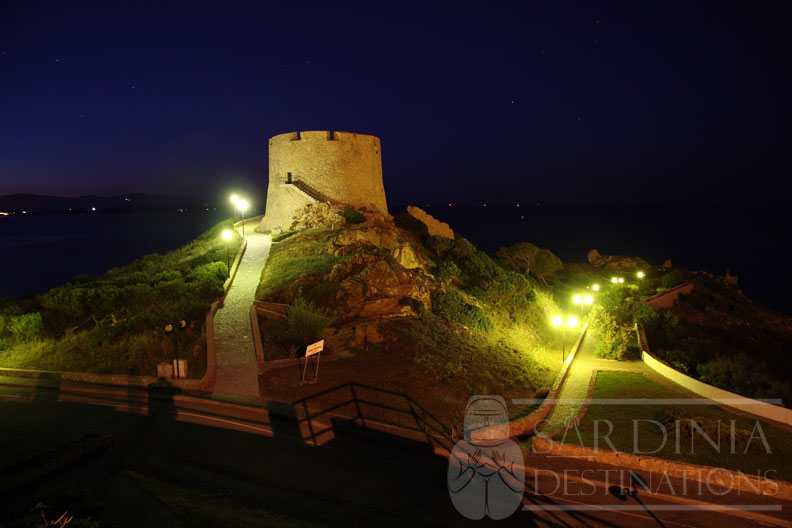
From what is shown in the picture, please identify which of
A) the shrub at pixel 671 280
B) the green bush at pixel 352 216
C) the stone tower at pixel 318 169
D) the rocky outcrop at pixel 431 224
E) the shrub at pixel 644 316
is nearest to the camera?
the shrub at pixel 644 316

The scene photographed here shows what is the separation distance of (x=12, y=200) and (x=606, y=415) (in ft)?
674

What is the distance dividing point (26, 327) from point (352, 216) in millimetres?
13807

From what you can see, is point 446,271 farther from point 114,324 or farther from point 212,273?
point 114,324

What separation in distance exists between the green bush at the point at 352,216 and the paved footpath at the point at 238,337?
203 inches

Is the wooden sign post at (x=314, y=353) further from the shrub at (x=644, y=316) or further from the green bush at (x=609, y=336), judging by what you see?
the shrub at (x=644, y=316)

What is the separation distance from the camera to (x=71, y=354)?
1199 centimetres

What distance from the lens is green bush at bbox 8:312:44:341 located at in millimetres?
13391

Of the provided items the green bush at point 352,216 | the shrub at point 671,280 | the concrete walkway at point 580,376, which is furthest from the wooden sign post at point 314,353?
the shrub at point 671,280

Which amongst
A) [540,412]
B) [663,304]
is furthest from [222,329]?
[663,304]

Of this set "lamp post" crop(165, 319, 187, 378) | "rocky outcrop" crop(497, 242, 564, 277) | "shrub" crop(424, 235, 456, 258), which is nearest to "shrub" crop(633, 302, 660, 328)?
"shrub" crop(424, 235, 456, 258)

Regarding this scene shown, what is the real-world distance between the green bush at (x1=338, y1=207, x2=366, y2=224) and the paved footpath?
203 inches

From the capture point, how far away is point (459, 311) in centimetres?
1580

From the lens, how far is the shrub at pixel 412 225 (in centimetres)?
2755

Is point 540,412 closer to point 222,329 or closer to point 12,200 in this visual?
point 222,329
